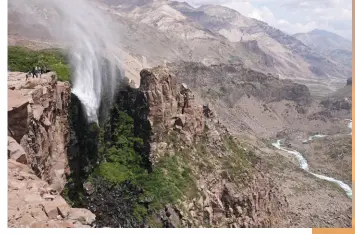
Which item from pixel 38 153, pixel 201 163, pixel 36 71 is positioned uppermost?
pixel 36 71

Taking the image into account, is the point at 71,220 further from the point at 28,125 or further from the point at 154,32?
the point at 154,32

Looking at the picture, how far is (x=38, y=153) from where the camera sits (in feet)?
53.1

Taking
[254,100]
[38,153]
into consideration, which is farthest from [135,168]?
[254,100]

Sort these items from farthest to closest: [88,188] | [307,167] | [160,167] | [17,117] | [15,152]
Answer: [307,167], [160,167], [88,188], [17,117], [15,152]

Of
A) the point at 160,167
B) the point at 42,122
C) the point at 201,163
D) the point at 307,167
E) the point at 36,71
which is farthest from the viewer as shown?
the point at 307,167

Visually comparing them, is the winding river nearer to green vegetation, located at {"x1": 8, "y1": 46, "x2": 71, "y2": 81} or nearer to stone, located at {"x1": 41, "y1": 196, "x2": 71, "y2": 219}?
green vegetation, located at {"x1": 8, "y1": 46, "x2": 71, "y2": 81}

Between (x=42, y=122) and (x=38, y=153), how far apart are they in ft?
4.64

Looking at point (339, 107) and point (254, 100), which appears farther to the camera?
point (339, 107)

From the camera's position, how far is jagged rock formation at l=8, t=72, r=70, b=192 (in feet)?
47.7

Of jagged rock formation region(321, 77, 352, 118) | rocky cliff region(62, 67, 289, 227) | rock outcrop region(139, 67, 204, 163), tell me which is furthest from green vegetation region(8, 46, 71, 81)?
jagged rock formation region(321, 77, 352, 118)

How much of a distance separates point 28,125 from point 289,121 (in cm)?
10847

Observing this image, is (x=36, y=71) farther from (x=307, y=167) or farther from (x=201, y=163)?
(x=307, y=167)

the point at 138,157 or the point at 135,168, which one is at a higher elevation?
the point at 138,157

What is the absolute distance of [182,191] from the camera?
2173 centimetres
